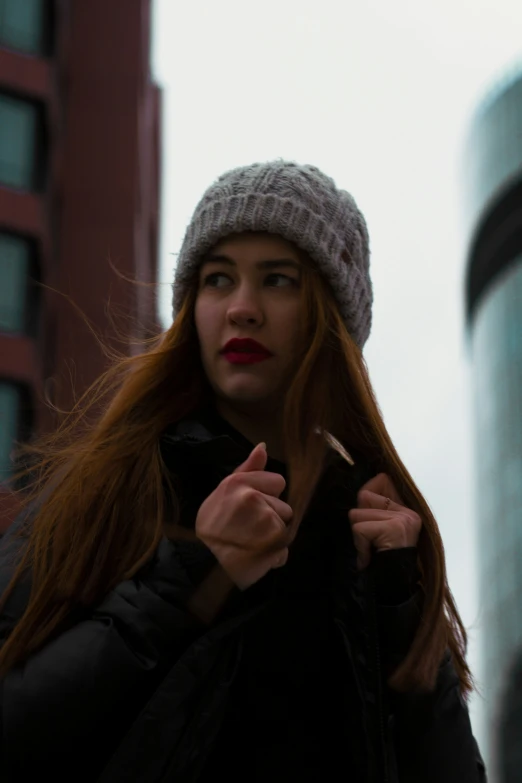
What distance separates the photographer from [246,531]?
218 cm

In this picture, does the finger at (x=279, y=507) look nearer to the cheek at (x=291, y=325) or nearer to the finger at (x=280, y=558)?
the finger at (x=280, y=558)

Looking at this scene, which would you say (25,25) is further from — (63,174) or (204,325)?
(204,325)

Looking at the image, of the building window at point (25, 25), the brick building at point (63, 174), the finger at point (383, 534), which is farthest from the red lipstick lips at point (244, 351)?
the building window at point (25, 25)

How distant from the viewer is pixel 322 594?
2426 millimetres

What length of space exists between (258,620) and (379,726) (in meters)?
0.31

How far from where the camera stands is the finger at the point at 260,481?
7.28 feet

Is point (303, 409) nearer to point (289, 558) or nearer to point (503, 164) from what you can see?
point (289, 558)

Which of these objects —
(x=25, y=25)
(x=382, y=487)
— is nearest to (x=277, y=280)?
(x=382, y=487)

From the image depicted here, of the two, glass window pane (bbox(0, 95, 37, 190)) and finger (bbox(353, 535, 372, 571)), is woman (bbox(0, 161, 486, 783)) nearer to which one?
finger (bbox(353, 535, 372, 571))

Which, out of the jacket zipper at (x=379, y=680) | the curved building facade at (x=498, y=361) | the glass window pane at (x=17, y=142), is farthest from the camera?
the curved building facade at (x=498, y=361)

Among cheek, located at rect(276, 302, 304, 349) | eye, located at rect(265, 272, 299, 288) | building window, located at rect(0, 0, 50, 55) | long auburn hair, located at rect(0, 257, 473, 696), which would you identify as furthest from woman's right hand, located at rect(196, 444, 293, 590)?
building window, located at rect(0, 0, 50, 55)

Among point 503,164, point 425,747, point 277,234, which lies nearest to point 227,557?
point 425,747

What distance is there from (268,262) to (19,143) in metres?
23.1

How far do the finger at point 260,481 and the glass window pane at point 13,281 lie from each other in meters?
20.9
